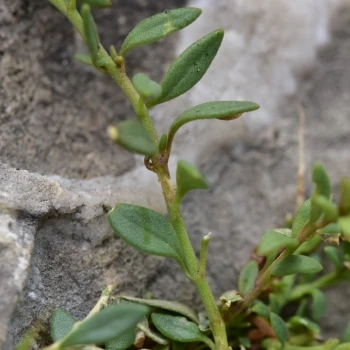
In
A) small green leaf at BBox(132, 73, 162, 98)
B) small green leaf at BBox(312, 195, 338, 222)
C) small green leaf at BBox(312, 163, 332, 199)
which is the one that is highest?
small green leaf at BBox(132, 73, 162, 98)

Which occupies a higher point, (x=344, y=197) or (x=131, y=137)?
(x=131, y=137)

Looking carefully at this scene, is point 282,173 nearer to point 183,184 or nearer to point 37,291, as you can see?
point 183,184

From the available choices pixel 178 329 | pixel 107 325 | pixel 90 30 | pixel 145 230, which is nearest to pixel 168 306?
pixel 178 329

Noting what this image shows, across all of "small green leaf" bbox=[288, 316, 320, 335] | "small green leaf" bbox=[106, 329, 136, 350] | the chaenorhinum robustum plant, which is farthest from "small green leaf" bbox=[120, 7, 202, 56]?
"small green leaf" bbox=[288, 316, 320, 335]

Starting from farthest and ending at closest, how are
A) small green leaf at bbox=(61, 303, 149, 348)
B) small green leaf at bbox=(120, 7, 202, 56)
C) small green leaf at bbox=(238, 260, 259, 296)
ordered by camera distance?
small green leaf at bbox=(238, 260, 259, 296) < small green leaf at bbox=(120, 7, 202, 56) < small green leaf at bbox=(61, 303, 149, 348)

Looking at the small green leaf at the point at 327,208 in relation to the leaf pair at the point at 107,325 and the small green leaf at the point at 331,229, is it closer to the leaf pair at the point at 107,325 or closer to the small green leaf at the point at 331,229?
the small green leaf at the point at 331,229

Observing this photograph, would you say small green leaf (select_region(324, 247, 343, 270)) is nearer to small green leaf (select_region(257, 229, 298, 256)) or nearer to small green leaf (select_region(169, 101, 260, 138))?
small green leaf (select_region(257, 229, 298, 256))

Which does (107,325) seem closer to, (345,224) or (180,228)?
(180,228)
